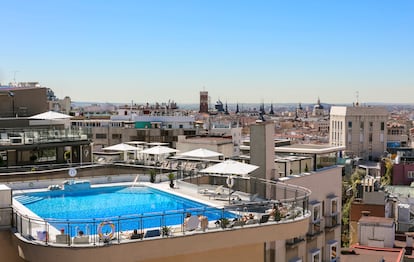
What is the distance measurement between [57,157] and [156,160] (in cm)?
524

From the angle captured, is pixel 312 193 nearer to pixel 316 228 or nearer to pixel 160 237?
pixel 316 228

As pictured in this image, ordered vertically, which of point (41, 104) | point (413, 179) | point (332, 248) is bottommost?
point (413, 179)

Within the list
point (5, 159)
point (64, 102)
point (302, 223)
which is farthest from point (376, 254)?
point (64, 102)

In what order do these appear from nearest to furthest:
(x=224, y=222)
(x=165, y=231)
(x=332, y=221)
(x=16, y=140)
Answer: (x=165, y=231) → (x=224, y=222) → (x=332, y=221) → (x=16, y=140)

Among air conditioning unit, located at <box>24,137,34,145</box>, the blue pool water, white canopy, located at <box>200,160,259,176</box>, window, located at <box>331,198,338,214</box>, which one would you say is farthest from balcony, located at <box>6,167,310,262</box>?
air conditioning unit, located at <box>24,137,34,145</box>

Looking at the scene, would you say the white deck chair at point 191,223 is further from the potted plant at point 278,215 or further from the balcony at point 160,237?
the potted plant at point 278,215

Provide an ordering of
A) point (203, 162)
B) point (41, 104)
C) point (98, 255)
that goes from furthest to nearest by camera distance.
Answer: point (41, 104) < point (203, 162) < point (98, 255)

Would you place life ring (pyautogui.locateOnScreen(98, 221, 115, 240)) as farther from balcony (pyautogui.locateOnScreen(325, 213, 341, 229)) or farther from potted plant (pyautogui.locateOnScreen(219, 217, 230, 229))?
balcony (pyautogui.locateOnScreen(325, 213, 341, 229))

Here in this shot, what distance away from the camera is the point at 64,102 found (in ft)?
312

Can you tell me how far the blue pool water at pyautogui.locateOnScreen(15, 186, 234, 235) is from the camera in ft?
38.0

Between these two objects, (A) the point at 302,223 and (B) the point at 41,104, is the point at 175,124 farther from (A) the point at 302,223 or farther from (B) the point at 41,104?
(A) the point at 302,223

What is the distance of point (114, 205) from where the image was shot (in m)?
14.5

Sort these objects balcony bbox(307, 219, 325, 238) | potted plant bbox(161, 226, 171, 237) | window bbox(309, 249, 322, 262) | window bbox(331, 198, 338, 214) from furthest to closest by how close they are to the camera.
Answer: window bbox(331, 198, 338, 214), balcony bbox(307, 219, 325, 238), window bbox(309, 249, 322, 262), potted plant bbox(161, 226, 171, 237)

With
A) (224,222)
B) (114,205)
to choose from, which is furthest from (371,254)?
(224,222)
